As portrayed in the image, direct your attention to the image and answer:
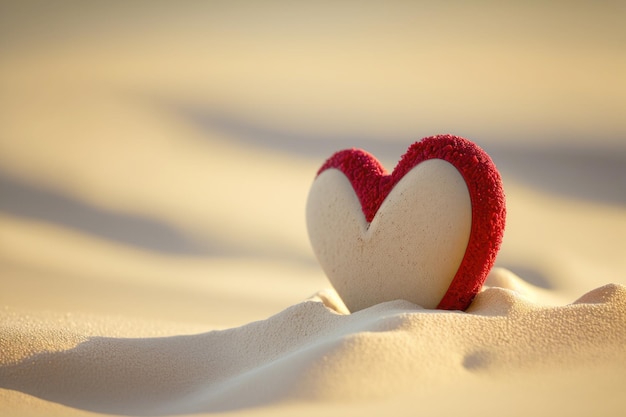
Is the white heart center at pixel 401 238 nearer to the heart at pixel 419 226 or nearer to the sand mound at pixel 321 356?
the heart at pixel 419 226

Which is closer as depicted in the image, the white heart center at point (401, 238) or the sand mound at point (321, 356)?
the sand mound at point (321, 356)

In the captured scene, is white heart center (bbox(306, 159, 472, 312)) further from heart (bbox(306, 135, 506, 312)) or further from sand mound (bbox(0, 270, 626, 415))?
sand mound (bbox(0, 270, 626, 415))

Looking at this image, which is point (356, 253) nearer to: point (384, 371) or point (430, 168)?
point (430, 168)

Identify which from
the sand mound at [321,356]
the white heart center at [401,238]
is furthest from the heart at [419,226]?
the sand mound at [321,356]

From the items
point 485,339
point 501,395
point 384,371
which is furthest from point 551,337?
point 384,371

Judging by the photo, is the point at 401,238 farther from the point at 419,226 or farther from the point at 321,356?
the point at 321,356

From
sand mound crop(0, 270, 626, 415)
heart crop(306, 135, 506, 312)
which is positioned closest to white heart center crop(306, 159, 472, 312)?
heart crop(306, 135, 506, 312)

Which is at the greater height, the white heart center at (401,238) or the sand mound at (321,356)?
the white heart center at (401,238)

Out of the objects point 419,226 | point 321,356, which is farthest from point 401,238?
point 321,356
